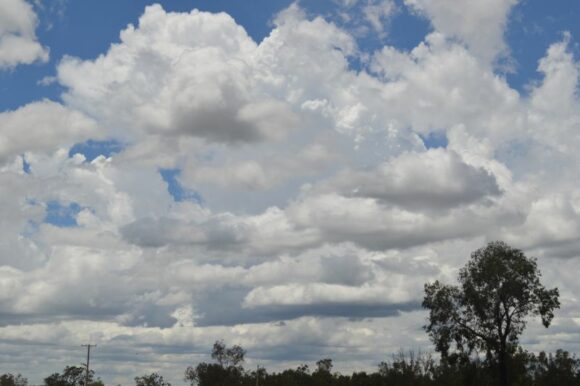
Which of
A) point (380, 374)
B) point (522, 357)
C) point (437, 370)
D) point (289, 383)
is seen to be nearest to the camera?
point (522, 357)

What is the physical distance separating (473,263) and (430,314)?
6.71m

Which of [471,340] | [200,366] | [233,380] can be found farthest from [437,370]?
[471,340]

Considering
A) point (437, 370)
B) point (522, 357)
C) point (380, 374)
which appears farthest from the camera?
point (380, 374)

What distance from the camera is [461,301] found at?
7700cm

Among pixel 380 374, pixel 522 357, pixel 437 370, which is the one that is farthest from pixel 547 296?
pixel 380 374

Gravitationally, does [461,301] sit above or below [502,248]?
below

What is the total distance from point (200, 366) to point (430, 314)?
417ft

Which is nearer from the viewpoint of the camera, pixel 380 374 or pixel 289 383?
pixel 380 374

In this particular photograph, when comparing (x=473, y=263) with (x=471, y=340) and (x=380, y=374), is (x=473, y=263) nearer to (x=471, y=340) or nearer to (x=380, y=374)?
(x=471, y=340)

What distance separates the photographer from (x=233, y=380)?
187m

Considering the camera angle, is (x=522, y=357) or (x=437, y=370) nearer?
(x=522, y=357)

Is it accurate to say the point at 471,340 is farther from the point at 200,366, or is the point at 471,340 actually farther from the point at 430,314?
the point at 200,366

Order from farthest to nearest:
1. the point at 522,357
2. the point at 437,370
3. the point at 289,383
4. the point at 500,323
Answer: the point at 289,383, the point at 437,370, the point at 522,357, the point at 500,323

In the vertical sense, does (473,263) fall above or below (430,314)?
above
